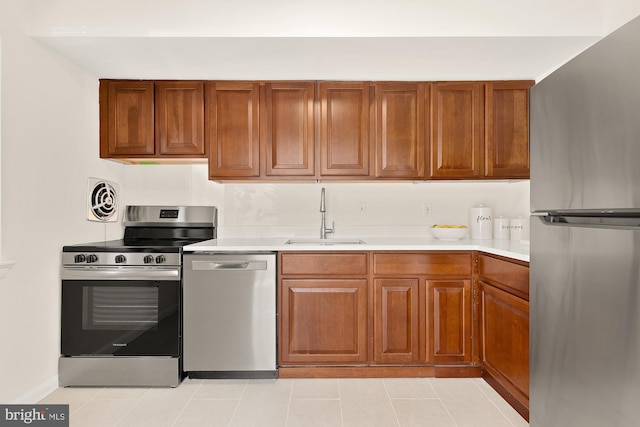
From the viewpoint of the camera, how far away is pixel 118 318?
260 cm

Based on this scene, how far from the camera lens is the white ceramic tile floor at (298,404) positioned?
2186mm

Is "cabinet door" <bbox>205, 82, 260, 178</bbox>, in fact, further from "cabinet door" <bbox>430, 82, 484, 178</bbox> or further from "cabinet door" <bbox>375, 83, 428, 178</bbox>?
"cabinet door" <bbox>430, 82, 484, 178</bbox>

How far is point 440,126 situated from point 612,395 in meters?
2.38

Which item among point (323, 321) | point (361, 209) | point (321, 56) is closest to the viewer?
point (321, 56)

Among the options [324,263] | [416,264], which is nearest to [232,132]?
[324,263]

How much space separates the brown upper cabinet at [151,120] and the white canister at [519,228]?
2390 millimetres

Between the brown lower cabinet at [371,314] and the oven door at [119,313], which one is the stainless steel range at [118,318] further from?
the brown lower cabinet at [371,314]

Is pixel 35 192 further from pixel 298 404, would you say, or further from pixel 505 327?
pixel 505 327

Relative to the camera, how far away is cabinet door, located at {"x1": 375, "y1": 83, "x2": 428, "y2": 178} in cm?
301

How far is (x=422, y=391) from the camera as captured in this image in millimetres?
2549

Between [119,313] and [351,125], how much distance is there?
202 centimetres

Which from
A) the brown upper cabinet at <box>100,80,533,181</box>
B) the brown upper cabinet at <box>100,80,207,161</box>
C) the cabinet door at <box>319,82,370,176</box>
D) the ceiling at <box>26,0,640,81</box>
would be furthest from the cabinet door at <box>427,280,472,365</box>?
the brown upper cabinet at <box>100,80,207,161</box>

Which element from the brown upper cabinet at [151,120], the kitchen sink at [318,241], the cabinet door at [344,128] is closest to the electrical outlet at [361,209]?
the kitchen sink at [318,241]

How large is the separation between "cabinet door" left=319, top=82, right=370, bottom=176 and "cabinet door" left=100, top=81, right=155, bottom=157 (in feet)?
4.19
